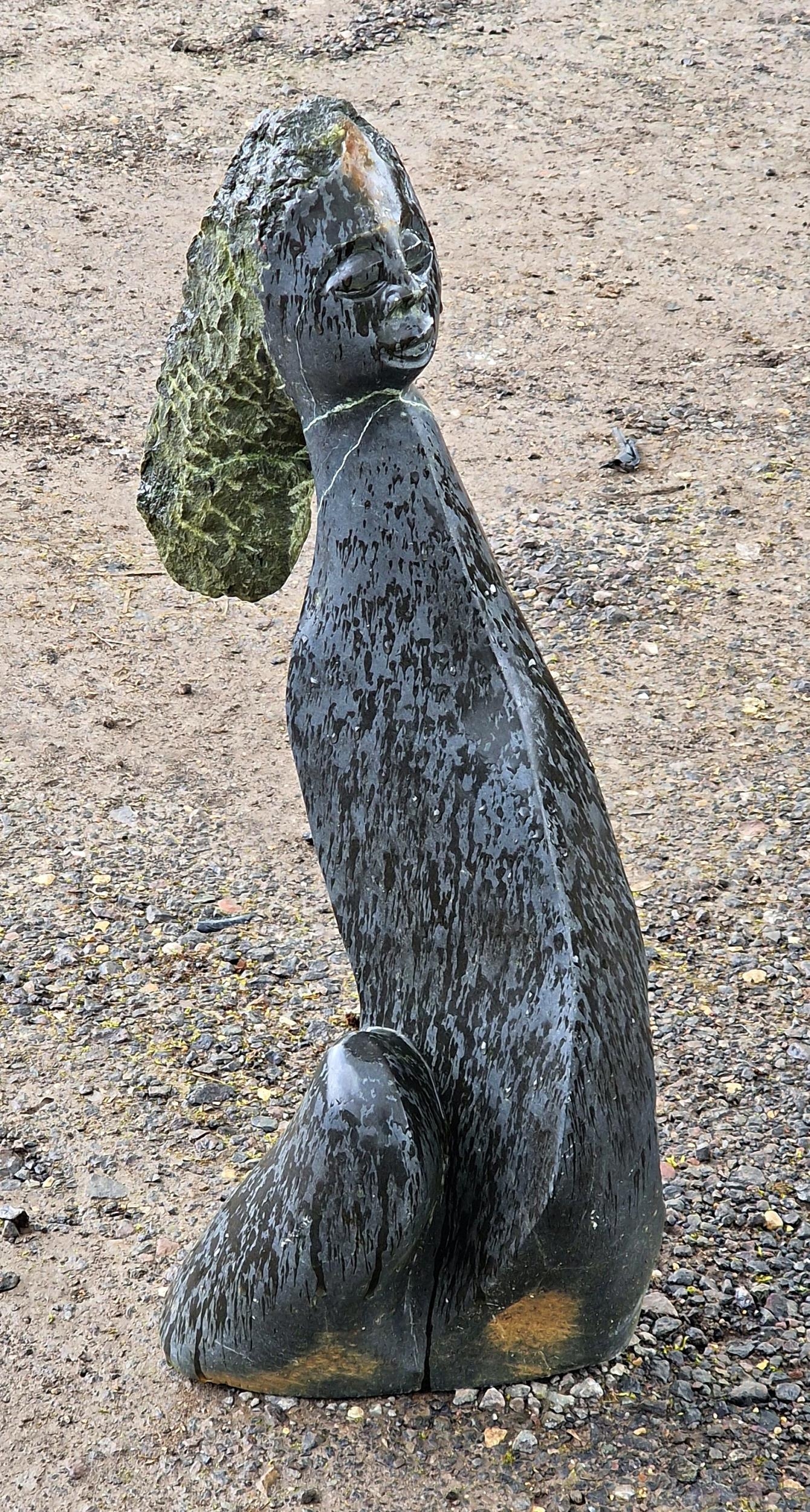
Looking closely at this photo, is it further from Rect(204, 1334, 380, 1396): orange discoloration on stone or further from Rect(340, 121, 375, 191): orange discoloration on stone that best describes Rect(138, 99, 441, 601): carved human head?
Rect(204, 1334, 380, 1396): orange discoloration on stone

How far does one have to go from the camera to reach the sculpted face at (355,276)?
2.24 m

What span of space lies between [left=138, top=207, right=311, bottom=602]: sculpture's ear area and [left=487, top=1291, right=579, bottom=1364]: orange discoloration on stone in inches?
53.0

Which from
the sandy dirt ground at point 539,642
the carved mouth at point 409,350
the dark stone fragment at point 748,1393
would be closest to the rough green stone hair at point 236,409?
the carved mouth at point 409,350

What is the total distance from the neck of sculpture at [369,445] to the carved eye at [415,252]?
0.57 ft

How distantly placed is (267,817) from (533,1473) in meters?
2.44

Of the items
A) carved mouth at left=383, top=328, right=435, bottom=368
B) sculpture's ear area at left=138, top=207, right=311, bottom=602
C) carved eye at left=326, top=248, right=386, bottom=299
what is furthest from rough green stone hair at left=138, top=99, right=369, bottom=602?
carved mouth at left=383, top=328, right=435, bottom=368

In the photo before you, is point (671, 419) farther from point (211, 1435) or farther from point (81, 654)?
point (211, 1435)

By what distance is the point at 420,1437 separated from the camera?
2.54 m

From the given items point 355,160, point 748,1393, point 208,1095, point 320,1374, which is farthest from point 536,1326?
point 355,160

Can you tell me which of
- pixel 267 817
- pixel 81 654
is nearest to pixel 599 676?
pixel 267 817

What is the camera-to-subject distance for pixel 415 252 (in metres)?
2.28

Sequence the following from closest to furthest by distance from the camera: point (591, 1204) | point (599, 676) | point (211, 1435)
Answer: point (591, 1204), point (211, 1435), point (599, 676)

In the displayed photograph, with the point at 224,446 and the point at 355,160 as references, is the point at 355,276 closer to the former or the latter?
the point at 355,160

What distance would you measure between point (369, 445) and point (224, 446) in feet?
1.60
